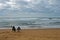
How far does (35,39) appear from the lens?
15.2m

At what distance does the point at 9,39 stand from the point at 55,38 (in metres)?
3.77

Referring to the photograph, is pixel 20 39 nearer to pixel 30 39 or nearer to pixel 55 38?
pixel 30 39

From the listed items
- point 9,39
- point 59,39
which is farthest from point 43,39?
point 9,39

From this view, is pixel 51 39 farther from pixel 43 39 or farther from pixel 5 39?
pixel 5 39

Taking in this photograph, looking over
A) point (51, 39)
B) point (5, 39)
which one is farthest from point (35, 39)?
point (5, 39)

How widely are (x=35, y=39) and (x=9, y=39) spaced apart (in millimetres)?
2086

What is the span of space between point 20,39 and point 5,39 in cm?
120

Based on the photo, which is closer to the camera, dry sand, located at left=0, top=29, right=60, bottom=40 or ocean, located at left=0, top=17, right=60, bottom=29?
dry sand, located at left=0, top=29, right=60, bottom=40

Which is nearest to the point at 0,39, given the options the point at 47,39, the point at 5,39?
the point at 5,39

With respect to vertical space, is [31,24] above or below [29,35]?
above

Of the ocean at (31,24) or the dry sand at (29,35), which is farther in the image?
the ocean at (31,24)

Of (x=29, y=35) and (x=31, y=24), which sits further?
(x=31, y=24)

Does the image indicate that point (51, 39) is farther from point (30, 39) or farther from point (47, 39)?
point (30, 39)

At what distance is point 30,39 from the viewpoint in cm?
1520
